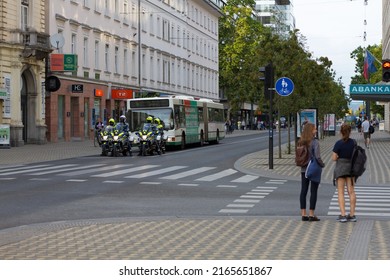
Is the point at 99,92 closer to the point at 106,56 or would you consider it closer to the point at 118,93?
the point at 118,93

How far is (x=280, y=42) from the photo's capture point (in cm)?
3412

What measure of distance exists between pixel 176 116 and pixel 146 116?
1.97 meters

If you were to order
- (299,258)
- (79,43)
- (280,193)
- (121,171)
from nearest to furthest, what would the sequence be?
(299,258) → (280,193) → (121,171) → (79,43)

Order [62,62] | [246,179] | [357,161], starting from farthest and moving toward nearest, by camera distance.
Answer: [62,62] → [246,179] → [357,161]

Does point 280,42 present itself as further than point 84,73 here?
No

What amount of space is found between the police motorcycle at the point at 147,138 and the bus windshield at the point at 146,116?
7.58ft

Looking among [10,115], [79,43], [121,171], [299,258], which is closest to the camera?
[299,258]

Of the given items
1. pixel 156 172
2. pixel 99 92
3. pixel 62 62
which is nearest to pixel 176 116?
pixel 62 62

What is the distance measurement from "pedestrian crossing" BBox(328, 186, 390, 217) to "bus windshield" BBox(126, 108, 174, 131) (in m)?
20.3

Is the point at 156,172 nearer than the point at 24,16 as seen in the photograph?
Yes

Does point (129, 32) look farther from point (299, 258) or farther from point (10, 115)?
point (299, 258)

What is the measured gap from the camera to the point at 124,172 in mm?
23938

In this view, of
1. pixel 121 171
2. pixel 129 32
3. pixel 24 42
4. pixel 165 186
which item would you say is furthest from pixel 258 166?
pixel 129 32

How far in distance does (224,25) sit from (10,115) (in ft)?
204
